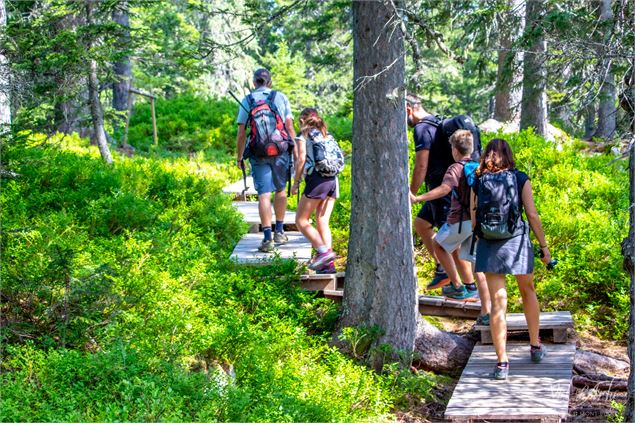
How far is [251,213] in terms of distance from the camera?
1234 cm

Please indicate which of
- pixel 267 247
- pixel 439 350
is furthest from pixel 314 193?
pixel 439 350

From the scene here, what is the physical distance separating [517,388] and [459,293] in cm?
198

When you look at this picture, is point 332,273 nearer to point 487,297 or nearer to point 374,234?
point 374,234

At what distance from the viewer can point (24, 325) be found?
23.5 feet

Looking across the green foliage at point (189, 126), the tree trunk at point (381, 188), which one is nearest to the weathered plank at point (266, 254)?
the tree trunk at point (381, 188)

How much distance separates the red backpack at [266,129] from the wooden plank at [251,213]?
223 cm

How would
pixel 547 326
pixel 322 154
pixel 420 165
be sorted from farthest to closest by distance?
Answer: pixel 322 154
pixel 420 165
pixel 547 326

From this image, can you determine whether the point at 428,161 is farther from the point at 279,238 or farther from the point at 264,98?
the point at 279,238

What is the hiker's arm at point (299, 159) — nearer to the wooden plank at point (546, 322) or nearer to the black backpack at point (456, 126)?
the black backpack at point (456, 126)

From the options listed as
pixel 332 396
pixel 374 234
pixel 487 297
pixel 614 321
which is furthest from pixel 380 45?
pixel 614 321

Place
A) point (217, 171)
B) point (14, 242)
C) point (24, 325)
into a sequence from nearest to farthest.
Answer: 1. point (24, 325)
2. point (14, 242)
3. point (217, 171)

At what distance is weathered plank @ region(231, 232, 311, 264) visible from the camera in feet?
31.9

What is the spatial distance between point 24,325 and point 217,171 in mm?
8776

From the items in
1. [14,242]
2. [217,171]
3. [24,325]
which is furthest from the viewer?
[217,171]
